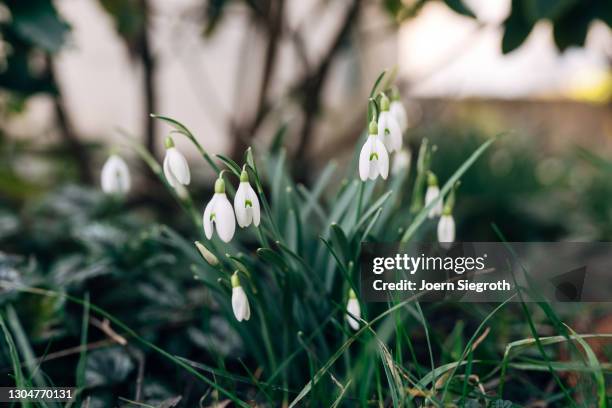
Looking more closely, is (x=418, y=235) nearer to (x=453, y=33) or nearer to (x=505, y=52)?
(x=505, y=52)

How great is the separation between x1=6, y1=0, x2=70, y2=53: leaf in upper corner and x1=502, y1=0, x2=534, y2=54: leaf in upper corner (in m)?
1.05

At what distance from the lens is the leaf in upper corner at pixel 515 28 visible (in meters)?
1.20

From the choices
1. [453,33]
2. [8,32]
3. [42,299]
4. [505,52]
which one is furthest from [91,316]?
[453,33]

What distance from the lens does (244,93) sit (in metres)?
2.72

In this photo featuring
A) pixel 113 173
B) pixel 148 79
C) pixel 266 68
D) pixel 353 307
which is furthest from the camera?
pixel 266 68

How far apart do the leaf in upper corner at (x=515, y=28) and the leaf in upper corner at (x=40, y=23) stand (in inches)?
41.5

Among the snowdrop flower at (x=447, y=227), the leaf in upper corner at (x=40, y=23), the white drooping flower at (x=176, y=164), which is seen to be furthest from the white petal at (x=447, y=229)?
the leaf in upper corner at (x=40, y=23)

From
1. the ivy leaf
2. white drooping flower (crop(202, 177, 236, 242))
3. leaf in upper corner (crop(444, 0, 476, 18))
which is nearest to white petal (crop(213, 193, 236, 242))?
white drooping flower (crop(202, 177, 236, 242))

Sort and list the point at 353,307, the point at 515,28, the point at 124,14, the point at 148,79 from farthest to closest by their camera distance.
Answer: the point at 148,79 → the point at 124,14 → the point at 515,28 → the point at 353,307

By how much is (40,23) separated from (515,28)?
3.70ft

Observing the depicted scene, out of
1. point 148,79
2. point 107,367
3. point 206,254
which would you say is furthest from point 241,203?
point 148,79

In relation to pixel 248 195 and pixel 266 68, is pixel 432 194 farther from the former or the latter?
pixel 266 68

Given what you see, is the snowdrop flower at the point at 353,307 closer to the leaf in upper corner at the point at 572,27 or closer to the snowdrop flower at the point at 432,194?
the snowdrop flower at the point at 432,194

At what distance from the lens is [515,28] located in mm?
1201
